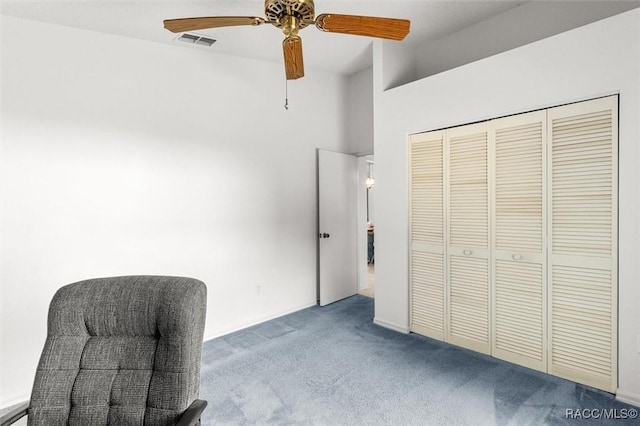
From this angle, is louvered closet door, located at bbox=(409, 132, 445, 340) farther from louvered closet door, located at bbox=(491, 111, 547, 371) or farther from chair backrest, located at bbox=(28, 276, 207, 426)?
chair backrest, located at bbox=(28, 276, 207, 426)

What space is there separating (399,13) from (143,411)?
317 cm

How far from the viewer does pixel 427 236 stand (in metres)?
3.22

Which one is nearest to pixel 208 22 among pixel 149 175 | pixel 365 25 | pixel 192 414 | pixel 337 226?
pixel 365 25

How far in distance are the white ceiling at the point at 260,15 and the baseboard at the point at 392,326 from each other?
9.08 ft

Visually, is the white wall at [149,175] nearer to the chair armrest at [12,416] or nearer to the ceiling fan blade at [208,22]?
the ceiling fan blade at [208,22]

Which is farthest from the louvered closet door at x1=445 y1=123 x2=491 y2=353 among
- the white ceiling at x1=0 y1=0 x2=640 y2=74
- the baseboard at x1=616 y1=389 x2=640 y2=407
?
the white ceiling at x1=0 y1=0 x2=640 y2=74

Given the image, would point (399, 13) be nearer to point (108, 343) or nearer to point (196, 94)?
point (196, 94)

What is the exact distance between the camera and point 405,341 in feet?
10.4

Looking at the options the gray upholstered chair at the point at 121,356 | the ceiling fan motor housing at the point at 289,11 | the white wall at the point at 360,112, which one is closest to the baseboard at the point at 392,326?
the white wall at the point at 360,112

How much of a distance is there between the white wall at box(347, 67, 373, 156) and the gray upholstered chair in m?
3.40

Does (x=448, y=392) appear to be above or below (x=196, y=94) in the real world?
below

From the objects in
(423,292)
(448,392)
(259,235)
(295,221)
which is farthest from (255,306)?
(448,392)

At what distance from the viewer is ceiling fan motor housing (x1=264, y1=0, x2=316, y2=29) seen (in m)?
1.80

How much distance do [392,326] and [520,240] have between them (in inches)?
58.4
